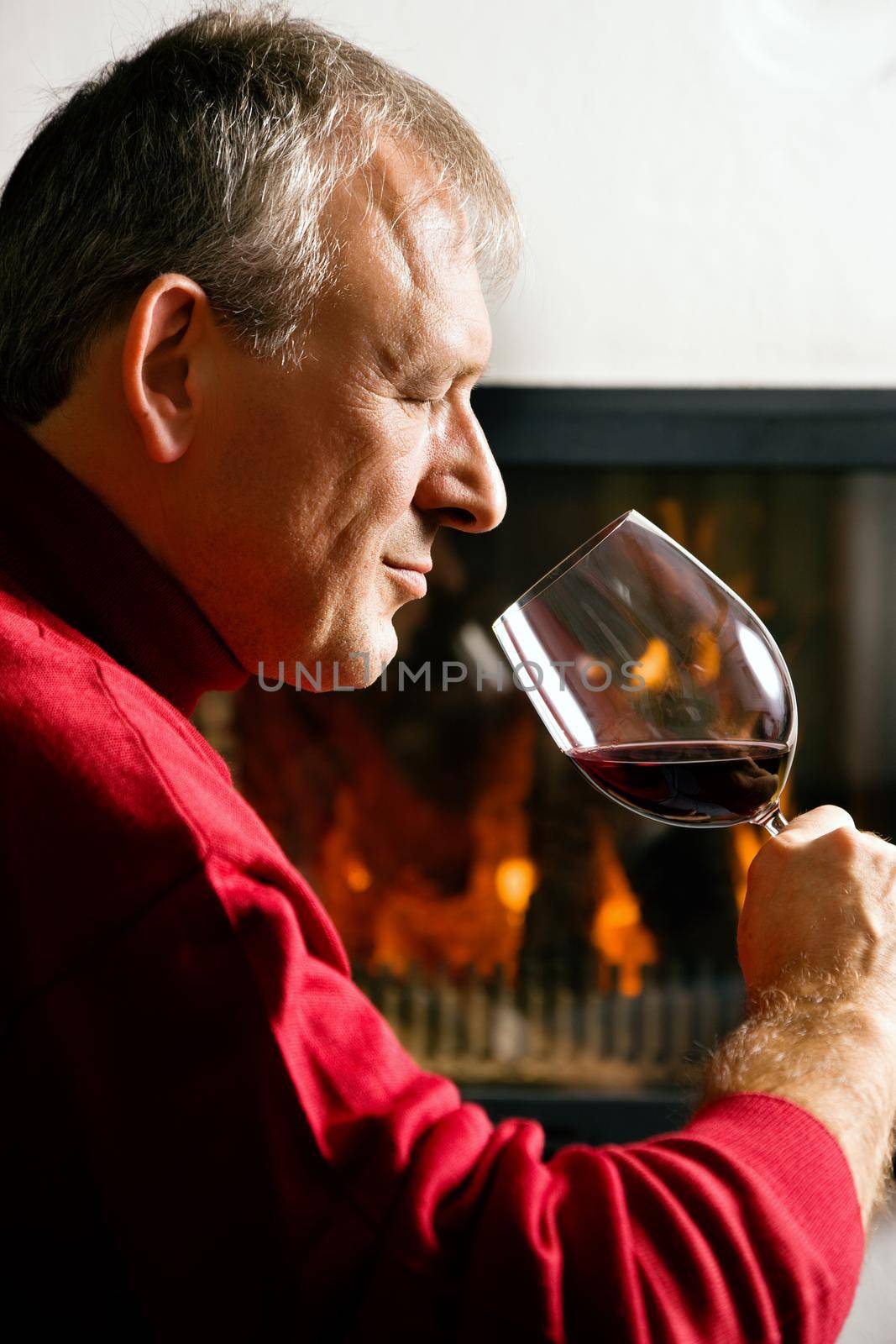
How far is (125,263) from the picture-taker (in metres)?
0.79

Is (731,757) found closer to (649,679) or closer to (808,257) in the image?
(649,679)

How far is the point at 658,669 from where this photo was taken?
0.74 m

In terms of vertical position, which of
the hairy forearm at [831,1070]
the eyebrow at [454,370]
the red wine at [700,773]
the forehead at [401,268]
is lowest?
the hairy forearm at [831,1070]

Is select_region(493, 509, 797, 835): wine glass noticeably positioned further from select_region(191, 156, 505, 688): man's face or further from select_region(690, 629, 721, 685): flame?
select_region(191, 156, 505, 688): man's face

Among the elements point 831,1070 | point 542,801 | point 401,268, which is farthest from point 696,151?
point 831,1070

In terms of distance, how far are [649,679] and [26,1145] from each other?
42cm

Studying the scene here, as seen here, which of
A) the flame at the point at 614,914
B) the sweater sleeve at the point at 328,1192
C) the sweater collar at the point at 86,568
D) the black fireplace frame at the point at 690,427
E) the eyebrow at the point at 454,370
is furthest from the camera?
the flame at the point at 614,914

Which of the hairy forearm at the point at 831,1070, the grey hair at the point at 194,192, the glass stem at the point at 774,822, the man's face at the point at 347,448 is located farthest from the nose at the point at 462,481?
the hairy forearm at the point at 831,1070

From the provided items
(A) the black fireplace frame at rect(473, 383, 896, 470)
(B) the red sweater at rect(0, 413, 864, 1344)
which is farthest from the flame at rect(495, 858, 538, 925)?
(B) the red sweater at rect(0, 413, 864, 1344)

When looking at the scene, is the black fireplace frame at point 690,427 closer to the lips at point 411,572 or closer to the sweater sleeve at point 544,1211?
the lips at point 411,572

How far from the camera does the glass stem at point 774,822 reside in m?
0.80

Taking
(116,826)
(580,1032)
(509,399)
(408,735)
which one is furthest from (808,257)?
(116,826)

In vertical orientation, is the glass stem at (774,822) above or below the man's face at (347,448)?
below

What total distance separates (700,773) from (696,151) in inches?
48.1
